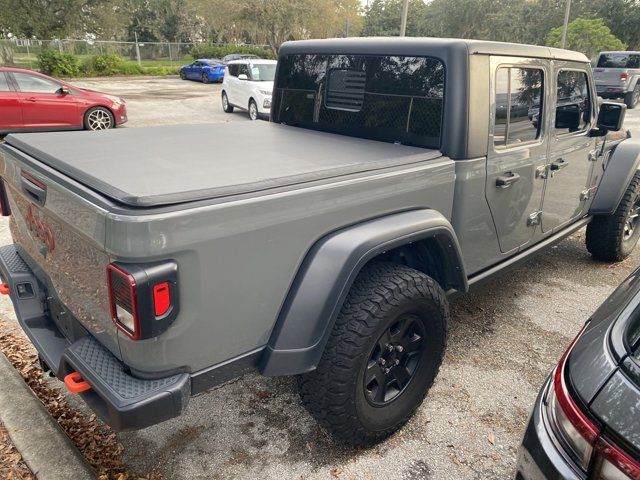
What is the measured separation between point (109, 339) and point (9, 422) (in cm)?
124

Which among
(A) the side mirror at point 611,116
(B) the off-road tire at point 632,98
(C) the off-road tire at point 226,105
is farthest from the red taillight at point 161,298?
(B) the off-road tire at point 632,98

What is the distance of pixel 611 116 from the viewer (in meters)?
3.94

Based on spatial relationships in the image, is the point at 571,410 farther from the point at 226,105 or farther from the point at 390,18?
the point at 390,18

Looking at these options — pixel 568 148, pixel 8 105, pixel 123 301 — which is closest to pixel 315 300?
pixel 123 301

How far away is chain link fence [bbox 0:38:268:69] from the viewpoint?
1133 inches

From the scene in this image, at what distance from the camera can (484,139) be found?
2.78 metres

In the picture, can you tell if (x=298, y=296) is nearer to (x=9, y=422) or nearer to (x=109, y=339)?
(x=109, y=339)

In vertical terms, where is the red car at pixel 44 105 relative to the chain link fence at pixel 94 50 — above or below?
below

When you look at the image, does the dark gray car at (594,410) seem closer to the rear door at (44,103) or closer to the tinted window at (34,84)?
the rear door at (44,103)

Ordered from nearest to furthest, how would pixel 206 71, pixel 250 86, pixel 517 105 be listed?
pixel 517 105 → pixel 250 86 → pixel 206 71

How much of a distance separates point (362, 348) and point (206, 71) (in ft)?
89.3

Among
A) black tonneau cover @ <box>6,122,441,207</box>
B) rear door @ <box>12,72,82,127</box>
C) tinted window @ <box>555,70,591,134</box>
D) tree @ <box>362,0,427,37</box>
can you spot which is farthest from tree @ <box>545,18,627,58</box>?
black tonneau cover @ <box>6,122,441,207</box>

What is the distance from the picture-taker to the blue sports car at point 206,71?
26.7m

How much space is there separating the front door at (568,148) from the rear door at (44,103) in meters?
9.70
